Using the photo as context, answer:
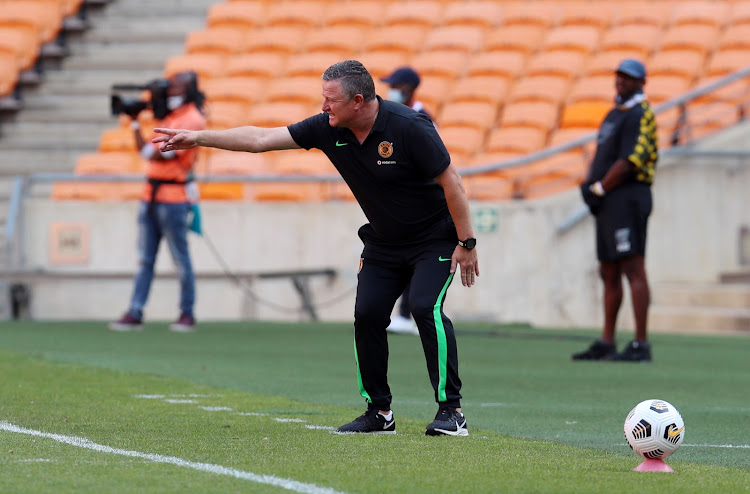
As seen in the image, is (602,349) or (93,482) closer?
(93,482)

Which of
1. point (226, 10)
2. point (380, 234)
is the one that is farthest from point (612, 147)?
point (226, 10)

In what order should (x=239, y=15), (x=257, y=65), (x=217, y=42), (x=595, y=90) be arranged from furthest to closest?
1. (x=239, y=15)
2. (x=217, y=42)
3. (x=257, y=65)
4. (x=595, y=90)

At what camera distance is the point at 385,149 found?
556 centimetres

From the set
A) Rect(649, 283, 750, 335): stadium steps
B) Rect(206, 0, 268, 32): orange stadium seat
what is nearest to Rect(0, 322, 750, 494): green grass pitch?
Rect(649, 283, 750, 335): stadium steps

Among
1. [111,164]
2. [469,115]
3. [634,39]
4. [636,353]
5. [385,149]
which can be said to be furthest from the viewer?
[634,39]

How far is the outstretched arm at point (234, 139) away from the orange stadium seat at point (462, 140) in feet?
32.3

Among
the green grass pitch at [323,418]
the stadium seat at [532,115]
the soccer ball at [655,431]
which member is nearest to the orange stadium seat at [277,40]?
the stadium seat at [532,115]

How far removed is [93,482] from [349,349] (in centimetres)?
640

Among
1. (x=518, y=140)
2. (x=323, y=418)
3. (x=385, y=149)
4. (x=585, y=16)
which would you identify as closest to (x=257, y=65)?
(x=518, y=140)

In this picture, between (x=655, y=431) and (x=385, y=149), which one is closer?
(x=655, y=431)

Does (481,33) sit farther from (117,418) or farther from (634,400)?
(117,418)

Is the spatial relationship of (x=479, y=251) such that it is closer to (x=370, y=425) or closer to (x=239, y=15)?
(x=239, y=15)

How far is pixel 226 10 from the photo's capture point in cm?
1969

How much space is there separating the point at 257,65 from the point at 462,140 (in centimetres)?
361
